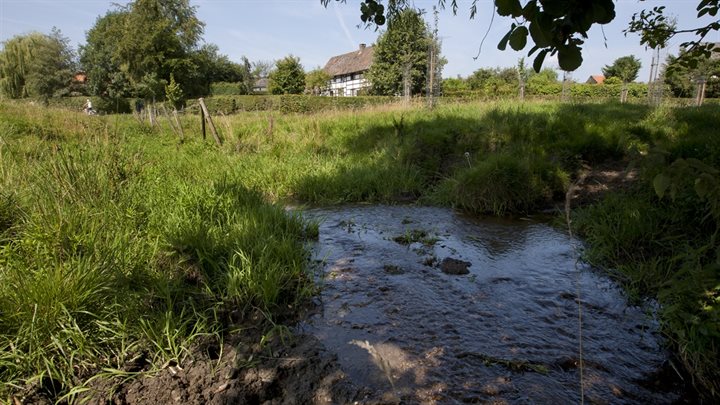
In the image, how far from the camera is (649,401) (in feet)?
7.64

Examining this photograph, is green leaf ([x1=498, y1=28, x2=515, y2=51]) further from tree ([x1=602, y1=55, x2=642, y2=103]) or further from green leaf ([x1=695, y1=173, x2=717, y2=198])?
tree ([x1=602, y1=55, x2=642, y2=103])

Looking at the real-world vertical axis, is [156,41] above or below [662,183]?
above

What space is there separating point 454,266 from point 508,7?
3263mm

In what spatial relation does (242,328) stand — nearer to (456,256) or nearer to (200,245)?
(200,245)

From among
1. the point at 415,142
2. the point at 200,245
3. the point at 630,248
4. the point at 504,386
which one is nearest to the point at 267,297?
the point at 200,245

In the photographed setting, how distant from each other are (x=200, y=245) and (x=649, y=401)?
143 inches

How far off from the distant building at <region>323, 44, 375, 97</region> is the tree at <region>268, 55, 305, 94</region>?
894 centimetres

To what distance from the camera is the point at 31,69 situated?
44438 mm

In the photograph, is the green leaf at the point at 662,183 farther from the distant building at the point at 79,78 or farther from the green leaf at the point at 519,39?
the distant building at the point at 79,78

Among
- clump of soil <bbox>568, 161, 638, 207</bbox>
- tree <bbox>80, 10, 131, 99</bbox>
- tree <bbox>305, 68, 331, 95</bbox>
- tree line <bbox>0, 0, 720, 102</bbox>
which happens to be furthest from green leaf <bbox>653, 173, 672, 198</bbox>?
tree <bbox>305, 68, 331, 95</bbox>

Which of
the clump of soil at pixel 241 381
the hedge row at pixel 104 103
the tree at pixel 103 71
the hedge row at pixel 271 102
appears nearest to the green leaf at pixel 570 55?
the clump of soil at pixel 241 381

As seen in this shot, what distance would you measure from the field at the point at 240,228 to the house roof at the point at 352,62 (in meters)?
48.3

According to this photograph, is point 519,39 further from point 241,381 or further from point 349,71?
point 349,71

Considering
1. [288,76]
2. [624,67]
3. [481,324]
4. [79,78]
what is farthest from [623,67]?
[79,78]
